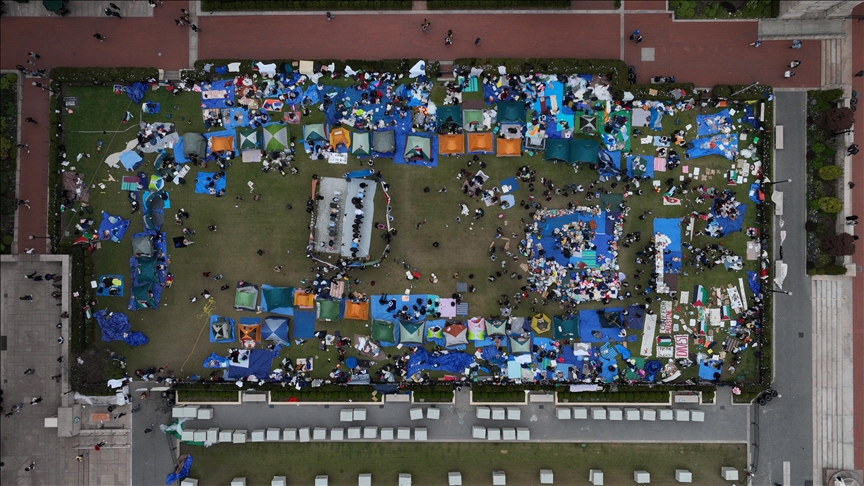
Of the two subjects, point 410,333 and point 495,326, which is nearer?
point 410,333

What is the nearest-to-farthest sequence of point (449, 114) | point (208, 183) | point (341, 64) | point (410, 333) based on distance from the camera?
point (410, 333) → point (341, 64) → point (449, 114) → point (208, 183)

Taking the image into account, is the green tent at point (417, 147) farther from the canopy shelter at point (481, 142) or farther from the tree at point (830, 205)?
the tree at point (830, 205)

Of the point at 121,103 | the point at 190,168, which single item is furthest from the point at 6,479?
the point at 121,103

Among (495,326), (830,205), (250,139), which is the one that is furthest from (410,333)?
(830,205)

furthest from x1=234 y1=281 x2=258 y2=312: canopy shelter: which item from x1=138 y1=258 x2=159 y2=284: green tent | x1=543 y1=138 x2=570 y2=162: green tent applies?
x1=543 y1=138 x2=570 y2=162: green tent

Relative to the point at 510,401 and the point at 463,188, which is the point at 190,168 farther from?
the point at 510,401

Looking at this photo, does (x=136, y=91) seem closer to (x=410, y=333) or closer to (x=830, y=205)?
(x=410, y=333)

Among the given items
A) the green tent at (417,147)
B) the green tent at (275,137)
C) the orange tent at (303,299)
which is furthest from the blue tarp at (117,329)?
the green tent at (417,147)
